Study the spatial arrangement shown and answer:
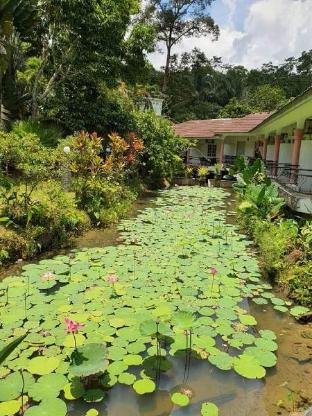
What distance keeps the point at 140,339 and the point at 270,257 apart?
3.65 meters

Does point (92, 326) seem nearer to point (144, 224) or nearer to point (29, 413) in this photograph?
point (29, 413)

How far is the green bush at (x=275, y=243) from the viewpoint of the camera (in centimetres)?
702

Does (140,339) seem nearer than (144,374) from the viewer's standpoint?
No

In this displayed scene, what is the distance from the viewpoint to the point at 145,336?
14.4 ft

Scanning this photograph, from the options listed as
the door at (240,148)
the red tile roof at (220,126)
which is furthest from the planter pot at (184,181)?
the door at (240,148)

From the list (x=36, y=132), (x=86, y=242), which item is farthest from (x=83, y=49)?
(x=86, y=242)

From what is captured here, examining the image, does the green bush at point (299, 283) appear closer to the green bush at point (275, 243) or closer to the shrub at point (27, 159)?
the green bush at point (275, 243)

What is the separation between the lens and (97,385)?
12.1ft

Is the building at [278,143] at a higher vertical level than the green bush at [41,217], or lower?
higher

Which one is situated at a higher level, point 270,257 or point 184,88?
point 184,88

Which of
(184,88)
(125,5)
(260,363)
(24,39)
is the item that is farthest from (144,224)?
(184,88)

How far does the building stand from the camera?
1034 centimetres

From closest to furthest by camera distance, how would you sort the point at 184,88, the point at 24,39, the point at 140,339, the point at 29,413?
the point at 29,413, the point at 140,339, the point at 24,39, the point at 184,88

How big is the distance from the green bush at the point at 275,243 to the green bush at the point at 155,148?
404 inches
